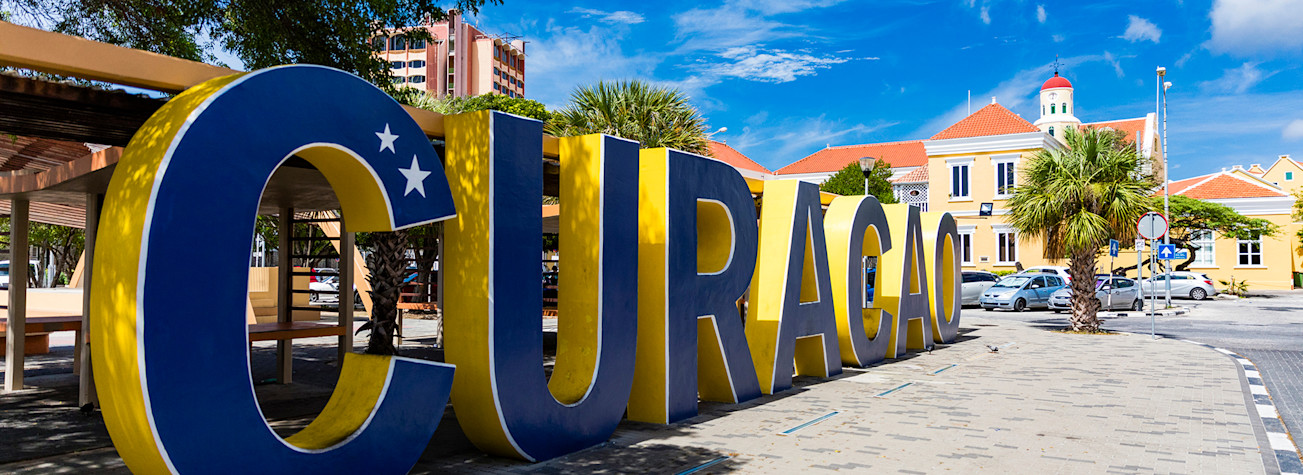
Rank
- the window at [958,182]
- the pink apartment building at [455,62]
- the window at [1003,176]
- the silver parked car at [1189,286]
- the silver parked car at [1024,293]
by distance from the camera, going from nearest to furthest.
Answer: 1. the silver parked car at [1024,293]
2. the silver parked car at [1189,286]
3. the window at [1003,176]
4. the window at [958,182]
5. the pink apartment building at [455,62]

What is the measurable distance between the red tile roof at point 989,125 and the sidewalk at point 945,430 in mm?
31610

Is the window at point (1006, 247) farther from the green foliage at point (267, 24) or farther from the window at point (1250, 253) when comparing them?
the green foliage at point (267, 24)

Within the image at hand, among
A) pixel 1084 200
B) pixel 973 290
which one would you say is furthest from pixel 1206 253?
pixel 1084 200

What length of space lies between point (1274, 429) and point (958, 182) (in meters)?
36.3

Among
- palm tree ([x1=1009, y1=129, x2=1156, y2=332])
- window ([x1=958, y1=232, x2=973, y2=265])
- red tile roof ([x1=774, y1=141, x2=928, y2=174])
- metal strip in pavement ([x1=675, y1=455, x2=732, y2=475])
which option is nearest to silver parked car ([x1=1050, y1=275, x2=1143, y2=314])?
palm tree ([x1=1009, y1=129, x2=1156, y2=332])

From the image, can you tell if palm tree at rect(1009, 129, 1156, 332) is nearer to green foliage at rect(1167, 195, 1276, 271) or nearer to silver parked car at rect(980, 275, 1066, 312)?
silver parked car at rect(980, 275, 1066, 312)

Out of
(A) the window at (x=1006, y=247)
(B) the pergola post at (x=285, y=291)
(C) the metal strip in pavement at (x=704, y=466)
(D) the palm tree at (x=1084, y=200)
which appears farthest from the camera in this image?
(A) the window at (x=1006, y=247)

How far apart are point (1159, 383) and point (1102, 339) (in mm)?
7515

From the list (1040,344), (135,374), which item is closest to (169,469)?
(135,374)

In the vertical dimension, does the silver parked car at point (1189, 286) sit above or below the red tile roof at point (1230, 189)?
below

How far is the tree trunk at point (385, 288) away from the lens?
38.1 feet

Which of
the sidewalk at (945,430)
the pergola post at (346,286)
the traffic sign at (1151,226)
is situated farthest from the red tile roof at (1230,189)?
the pergola post at (346,286)

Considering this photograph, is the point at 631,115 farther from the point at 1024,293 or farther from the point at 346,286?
the point at 1024,293

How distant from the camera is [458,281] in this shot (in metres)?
6.30
